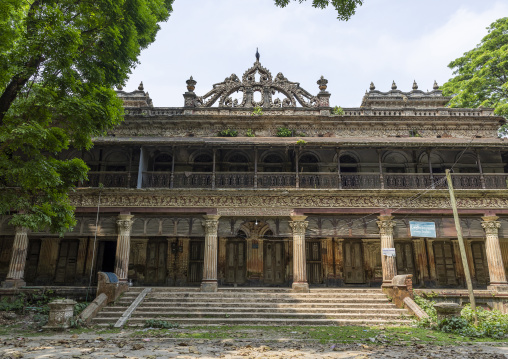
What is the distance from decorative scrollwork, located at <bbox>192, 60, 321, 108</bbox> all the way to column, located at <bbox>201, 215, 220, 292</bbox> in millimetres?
6660

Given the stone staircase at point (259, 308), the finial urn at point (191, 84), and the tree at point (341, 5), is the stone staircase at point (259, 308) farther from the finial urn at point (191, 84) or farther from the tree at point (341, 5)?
the finial urn at point (191, 84)

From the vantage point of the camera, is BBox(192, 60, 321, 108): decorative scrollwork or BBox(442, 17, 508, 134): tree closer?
BBox(192, 60, 321, 108): decorative scrollwork

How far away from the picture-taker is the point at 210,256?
1438 centimetres

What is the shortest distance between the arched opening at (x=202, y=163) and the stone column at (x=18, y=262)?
733cm

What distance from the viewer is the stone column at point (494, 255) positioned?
46.0 feet

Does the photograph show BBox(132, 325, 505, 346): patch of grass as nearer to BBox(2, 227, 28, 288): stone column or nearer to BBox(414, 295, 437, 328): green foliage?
BBox(414, 295, 437, 328): green foliage

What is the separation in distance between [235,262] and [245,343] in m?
8.52

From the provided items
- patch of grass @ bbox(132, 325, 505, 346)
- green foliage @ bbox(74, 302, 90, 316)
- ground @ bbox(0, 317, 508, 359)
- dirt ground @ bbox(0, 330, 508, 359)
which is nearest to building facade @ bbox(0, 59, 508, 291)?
green foliage @ bbox(74, 302, 90, 316)

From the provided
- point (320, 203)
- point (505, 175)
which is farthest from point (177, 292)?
point (505, 175)

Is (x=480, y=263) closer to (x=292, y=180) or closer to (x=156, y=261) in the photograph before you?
(x=292, y=180)

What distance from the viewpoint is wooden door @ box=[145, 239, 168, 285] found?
16.7 meters

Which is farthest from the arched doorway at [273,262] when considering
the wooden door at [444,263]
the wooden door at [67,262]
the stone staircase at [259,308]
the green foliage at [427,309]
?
the wooden door at [67,262]

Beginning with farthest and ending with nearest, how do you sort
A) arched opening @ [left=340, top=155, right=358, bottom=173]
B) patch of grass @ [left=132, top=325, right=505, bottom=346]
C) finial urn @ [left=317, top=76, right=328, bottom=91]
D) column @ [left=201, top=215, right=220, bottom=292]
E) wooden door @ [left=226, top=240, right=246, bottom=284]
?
finial urn @ [left=317, top=76, right=328, bottom=91], arched opening @ [left=340, top=155, right=358, bottom=173], wooden door @ [left=226, top=240, right=246, bottom=284], column @ [left=201, top=215, right=220, bottom=292], patch of grass @ [left=132, top=325, right=505, bottom=346]

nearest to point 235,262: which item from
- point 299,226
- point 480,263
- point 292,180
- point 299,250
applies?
point 299,250
